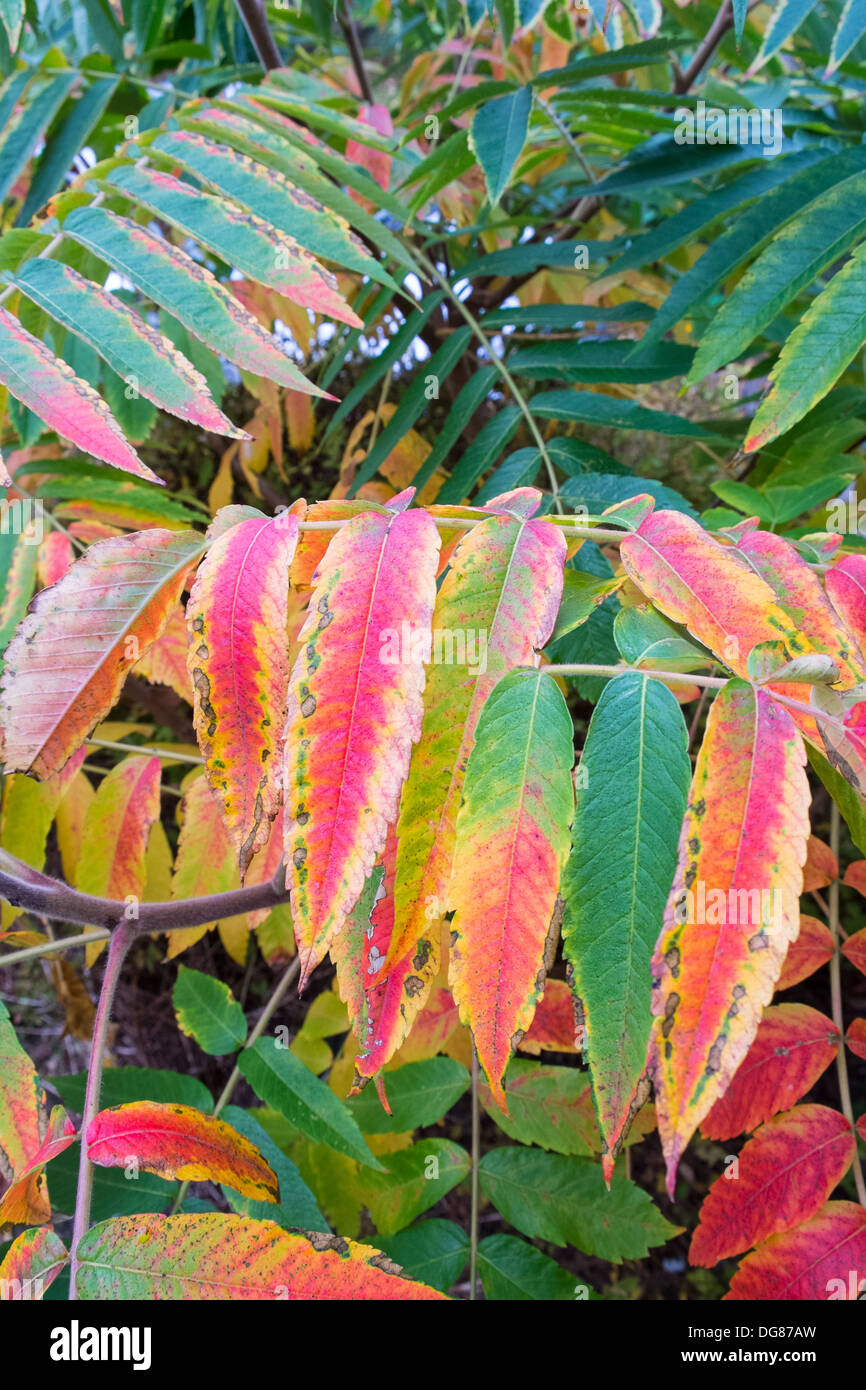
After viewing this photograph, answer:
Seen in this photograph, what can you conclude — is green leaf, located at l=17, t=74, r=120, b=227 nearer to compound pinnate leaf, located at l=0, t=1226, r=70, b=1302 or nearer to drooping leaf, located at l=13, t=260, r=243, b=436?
drooping leaf, located at l=13, t=260, r=243, b=436

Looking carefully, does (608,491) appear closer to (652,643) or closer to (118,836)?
(652,643)

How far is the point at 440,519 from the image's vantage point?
1.52ft

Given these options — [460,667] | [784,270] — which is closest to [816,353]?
[784,270]

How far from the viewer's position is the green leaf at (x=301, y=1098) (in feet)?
2.07

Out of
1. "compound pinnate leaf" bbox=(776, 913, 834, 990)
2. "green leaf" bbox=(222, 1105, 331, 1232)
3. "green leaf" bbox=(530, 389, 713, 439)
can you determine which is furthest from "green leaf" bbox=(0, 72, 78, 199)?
"compound pinnate leaf" bbox=(776, 913, 834, 990)

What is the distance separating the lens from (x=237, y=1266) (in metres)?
0.38

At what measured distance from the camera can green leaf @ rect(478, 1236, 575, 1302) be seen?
2.15ft

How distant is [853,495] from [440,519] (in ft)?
1.85

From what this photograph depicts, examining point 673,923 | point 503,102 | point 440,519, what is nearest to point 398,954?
point 673,923

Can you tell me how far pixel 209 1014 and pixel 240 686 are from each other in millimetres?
474

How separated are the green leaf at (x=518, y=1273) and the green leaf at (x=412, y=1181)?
56mm

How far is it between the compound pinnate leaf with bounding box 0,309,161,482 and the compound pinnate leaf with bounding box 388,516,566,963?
6.8 inches

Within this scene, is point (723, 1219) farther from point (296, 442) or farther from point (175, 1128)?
point (296, 442)

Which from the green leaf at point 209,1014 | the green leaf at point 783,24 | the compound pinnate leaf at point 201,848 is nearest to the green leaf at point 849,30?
the green leaf at point 783,24
